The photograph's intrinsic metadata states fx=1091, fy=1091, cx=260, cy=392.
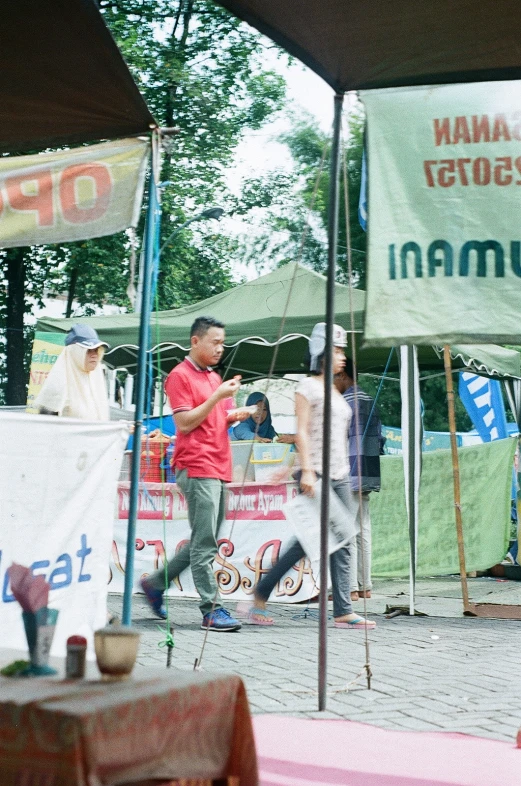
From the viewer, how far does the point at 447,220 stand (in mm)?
4344

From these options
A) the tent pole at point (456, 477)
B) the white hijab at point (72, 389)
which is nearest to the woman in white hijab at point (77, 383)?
the white hijab at point (72, 389)

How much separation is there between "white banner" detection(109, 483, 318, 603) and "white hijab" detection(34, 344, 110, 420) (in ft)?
8.25

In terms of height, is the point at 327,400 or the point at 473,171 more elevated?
the point at 473,171

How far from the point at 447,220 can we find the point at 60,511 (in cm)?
206

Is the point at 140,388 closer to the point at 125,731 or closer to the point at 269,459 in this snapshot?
the point at 125,731

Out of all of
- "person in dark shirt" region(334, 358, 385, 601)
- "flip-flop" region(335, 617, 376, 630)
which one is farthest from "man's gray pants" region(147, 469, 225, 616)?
"person in dark shirt" region(334, 358, 385, 601)

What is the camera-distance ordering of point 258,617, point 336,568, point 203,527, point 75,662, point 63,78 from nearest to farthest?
1. point 75,662
2. point 63,78
3. point 203,527
4. point 336,568
5. point 258,617

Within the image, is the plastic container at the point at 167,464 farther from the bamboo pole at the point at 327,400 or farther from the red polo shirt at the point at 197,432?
the bamboo pole at the point at 327,400

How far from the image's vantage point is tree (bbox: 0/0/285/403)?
27.6m

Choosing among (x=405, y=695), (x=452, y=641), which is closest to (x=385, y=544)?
(x=452, y=641)

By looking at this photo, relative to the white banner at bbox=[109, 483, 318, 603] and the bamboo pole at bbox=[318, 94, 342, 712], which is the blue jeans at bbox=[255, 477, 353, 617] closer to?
the white banner at bbox=[109, 483, 318, 603]

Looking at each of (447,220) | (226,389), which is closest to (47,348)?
(226,389)

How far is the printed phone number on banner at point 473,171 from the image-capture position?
4.25m

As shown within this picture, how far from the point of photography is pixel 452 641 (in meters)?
7.22
